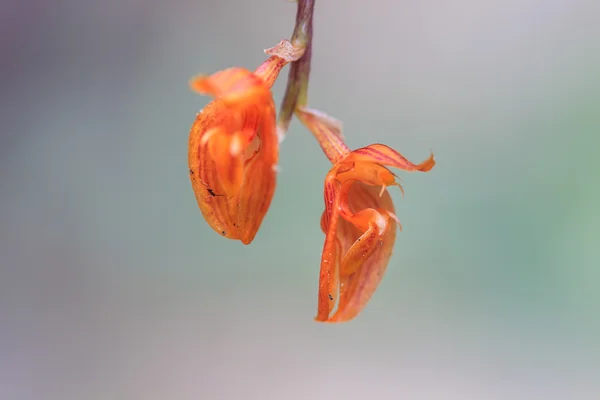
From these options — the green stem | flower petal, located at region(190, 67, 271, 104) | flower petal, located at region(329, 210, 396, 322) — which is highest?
the green stem

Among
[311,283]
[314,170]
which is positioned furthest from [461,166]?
[311,283]

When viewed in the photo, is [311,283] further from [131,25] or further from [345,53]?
[131,25]

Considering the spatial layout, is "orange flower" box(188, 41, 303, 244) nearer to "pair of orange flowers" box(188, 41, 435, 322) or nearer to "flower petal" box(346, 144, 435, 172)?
"pair of orange flowers" box(188, 41, 435, 322)

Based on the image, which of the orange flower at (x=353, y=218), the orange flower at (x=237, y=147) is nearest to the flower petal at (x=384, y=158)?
the orange flower at (x=353, y=218)

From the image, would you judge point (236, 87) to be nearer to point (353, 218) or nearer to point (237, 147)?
point (237, 147)

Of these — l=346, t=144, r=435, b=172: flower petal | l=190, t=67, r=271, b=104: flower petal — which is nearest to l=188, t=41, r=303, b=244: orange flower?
l=190, t=67, r=271, b=104: flower petal

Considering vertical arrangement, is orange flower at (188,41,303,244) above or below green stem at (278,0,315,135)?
below

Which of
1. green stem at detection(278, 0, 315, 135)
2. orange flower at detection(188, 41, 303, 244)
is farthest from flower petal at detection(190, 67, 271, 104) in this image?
green stem at detection(278, 0, 315, 135)

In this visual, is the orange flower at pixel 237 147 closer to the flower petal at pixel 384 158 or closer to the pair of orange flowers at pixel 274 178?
the pair of orange flowers at pixel 274 178
